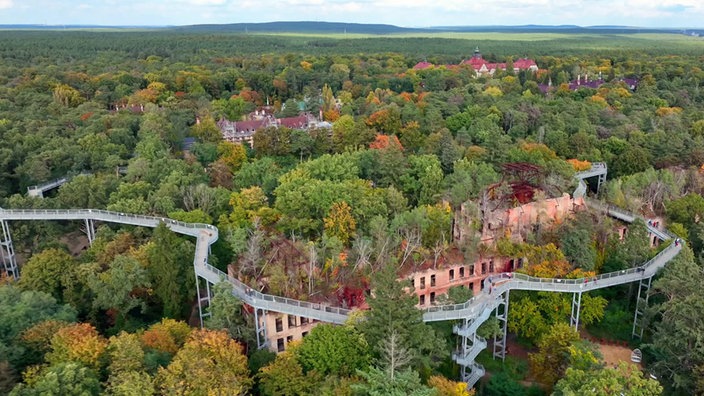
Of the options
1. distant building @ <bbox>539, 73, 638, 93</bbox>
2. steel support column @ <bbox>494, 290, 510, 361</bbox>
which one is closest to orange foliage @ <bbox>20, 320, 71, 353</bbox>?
steel support column @ <bbox>494, 290, 510, 361</bbox>

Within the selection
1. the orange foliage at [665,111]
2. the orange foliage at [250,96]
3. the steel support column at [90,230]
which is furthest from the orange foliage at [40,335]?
the orange foliage at [665,111]

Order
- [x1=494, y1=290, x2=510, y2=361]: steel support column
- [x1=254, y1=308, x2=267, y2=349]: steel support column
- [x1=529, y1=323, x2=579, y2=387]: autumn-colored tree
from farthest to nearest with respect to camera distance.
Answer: [x1=494, y1=290, x2=510, y2=361]: steel support column, [x1=254, y1=308, x2=267, y2=349]: steel support column, [x1=529, y1=323, x2=579, y2=387]: autumn-colored tree

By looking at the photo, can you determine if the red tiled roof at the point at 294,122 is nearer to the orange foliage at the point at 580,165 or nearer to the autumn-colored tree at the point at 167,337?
the orange foliage at the point at 580,165

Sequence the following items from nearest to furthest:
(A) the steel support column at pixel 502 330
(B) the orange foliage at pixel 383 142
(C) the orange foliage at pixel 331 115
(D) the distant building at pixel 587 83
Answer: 1. (A) the steel support column at pixel 502 330
2. (B) the orange foliage at pixel 383 142
3. (C) the orange foliage at pixel 331 115
4. (D) the distant building at pixel 587 83

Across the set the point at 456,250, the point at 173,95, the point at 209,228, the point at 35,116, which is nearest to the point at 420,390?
the point at 456,250

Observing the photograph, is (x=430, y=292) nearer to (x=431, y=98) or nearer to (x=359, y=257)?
(x=359, y=257)

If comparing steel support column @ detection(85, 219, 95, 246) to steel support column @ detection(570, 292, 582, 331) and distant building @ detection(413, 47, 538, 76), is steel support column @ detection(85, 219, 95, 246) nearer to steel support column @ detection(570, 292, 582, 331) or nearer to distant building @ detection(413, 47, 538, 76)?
steel support column @ detection(570, 292, 582, 331)

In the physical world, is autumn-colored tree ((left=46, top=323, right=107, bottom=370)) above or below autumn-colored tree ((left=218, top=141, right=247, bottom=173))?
below
